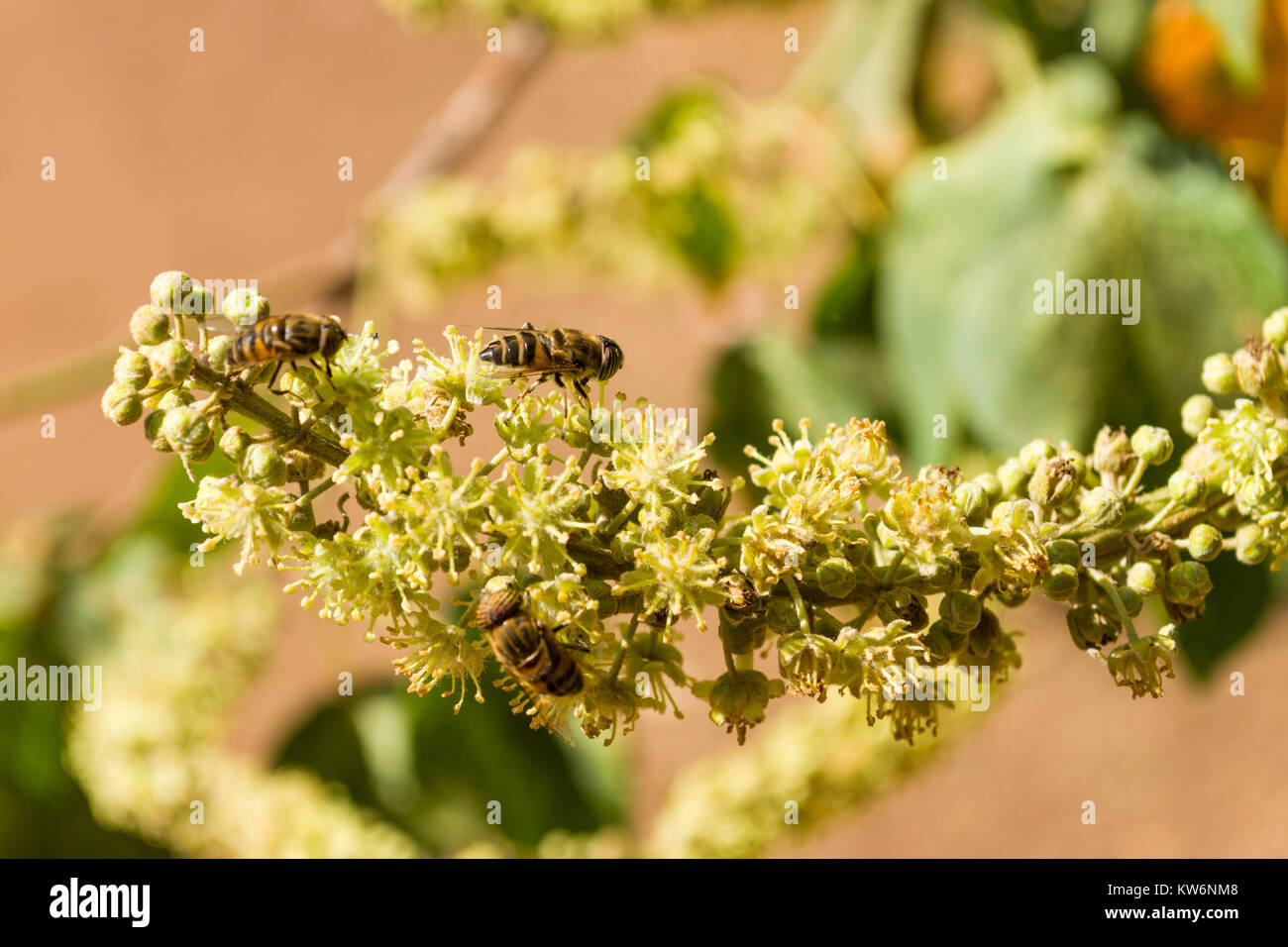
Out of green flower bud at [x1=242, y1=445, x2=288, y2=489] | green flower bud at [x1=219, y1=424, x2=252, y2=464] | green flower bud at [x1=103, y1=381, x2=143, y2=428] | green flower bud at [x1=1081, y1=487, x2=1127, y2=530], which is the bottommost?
green flower bud at [x1=1081, y1=487, x2=1127, y2=530]

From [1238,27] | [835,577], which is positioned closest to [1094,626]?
[835,577]

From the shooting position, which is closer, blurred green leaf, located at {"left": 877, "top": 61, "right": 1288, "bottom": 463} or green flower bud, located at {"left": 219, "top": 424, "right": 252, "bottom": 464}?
green flower bud, located at {"left": 219, "top": 424, "right": 252, "bottom": 464}

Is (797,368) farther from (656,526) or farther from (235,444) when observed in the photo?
(235,444)

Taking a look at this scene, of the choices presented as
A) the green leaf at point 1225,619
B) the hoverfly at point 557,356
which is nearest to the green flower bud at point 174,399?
the hoverfly at point 557,356

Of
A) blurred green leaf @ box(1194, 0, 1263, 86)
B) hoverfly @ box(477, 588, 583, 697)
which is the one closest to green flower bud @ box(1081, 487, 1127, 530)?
hoverfly @ box(477, 588, 583, 697)

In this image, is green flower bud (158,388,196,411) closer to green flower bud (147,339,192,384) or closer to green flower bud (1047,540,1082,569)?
green flower bud (147,339,192,384)

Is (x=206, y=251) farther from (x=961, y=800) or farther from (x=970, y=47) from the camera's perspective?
(x=961, y=800)

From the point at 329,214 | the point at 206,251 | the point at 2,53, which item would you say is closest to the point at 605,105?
the point at 329,214

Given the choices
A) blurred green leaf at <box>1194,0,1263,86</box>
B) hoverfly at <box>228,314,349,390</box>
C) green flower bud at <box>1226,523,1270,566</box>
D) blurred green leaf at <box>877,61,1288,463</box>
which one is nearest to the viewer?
hoverfly at <box>228,314,349,390</box>
